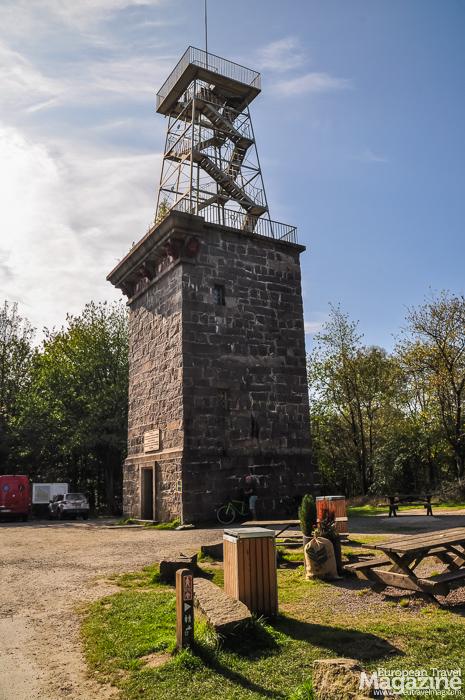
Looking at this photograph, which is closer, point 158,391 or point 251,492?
point 251,492

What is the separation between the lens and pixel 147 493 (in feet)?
61.7

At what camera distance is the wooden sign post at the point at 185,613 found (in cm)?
462

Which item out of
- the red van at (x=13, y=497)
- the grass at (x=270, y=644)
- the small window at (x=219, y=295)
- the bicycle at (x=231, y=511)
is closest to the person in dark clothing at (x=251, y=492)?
the bicycle at (x=231, y=511)

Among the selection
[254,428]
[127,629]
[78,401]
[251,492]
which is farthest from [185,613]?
[78,401]

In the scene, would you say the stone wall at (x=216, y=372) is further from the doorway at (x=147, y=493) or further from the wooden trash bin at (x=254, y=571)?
the wooden trash bin at (x=254, y=571)

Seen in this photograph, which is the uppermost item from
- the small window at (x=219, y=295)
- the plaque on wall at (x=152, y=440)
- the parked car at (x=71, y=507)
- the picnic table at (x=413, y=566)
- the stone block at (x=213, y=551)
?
the small window at (x=219, y=295)

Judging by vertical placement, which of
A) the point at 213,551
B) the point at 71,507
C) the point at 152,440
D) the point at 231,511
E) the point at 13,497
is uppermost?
the point at 152,440

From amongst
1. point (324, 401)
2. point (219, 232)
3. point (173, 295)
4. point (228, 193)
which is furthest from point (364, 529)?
point (324, 401)

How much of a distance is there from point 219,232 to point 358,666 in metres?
16.1

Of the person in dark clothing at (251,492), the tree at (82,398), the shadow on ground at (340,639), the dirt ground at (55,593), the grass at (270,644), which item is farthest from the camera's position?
the tree at (82,398)

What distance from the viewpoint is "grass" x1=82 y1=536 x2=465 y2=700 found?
4.04 meters

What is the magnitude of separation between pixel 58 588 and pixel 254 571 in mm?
3547

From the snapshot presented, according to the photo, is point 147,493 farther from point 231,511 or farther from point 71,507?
point 71,507

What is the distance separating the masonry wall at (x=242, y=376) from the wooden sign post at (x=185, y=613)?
11041 millimetres
